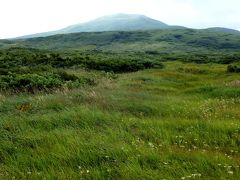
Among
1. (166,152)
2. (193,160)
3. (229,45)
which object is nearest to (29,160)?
(166,152)

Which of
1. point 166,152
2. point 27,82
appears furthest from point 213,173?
point 27,82

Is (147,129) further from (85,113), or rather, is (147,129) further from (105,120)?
(85,113)

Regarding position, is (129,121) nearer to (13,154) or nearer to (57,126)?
(57,126)

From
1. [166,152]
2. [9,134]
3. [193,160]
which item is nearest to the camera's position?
[193,160]

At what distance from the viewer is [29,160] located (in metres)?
6.93

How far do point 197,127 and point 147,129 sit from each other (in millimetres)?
1290

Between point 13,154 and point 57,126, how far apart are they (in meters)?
2.32

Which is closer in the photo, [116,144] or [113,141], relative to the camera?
[116,144]

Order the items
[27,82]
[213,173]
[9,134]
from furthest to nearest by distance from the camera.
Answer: [27,82]
[9,134]
[213,173]

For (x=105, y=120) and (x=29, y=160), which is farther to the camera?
(x=105, y=120)

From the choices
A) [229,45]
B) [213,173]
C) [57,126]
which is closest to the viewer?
[213,173]

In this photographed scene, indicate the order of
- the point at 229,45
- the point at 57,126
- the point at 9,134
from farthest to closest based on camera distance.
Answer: the point at 229,45 → the point at 57,126 → the point at 9,134

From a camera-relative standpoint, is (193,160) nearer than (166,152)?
Yes

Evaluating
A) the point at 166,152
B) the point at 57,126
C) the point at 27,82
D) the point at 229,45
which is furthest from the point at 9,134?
the point at 229,45
